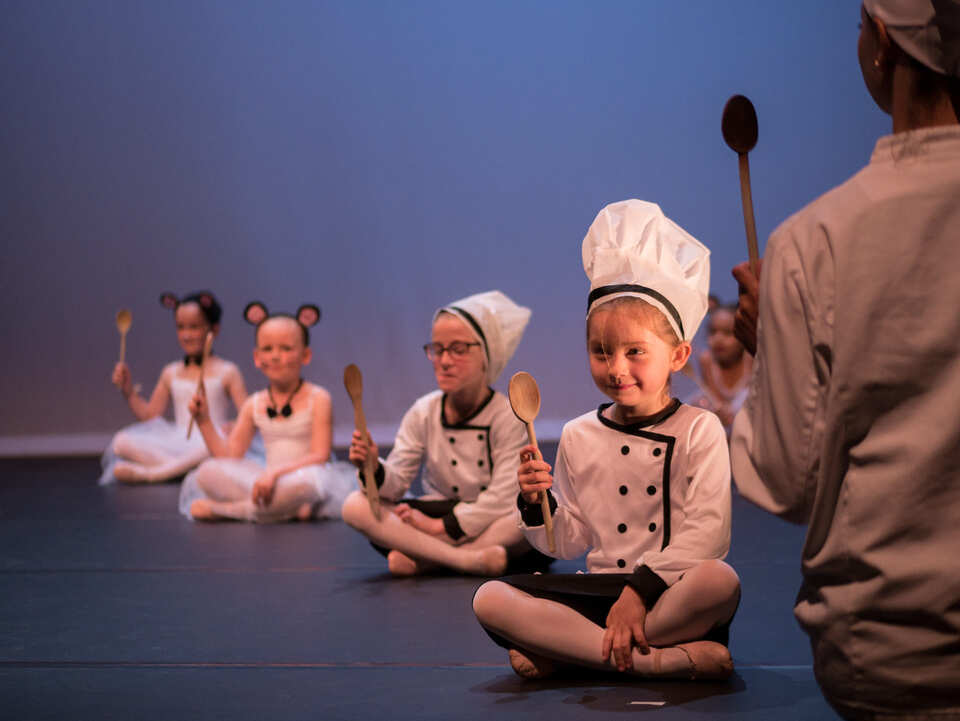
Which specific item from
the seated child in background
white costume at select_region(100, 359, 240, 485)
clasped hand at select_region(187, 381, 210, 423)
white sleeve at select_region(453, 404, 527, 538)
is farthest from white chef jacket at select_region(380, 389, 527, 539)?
the seated child in background

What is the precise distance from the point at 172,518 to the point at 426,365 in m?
2.98

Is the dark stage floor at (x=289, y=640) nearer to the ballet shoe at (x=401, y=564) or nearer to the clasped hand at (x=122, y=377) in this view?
the ballet shoe at (x=401, y=564)

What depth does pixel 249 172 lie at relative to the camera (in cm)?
727

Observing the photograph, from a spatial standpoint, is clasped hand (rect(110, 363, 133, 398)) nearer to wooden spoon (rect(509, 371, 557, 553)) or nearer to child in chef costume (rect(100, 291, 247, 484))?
child in chef costume (rect(100, 291, 247, 484))

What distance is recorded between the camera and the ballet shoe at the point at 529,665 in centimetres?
217

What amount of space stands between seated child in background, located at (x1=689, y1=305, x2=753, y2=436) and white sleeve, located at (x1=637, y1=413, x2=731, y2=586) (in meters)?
3.49

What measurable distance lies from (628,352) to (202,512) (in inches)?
104

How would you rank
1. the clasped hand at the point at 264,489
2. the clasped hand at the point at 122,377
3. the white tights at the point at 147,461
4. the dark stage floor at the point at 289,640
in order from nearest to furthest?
the dark stage floor at the point at 289,640
the clasped hand at the point at 264,489
the clasped hand at the point at 122,377
the white tights at the point at 147,461

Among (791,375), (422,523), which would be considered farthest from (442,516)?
(791,375)

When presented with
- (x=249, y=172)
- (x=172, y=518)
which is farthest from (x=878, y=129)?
(x=172, y=518)

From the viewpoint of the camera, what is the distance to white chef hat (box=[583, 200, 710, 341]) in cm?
227

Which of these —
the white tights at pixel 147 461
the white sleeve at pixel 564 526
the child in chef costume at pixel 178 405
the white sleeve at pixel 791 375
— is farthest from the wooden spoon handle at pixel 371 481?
the white tights at pixel 147 461

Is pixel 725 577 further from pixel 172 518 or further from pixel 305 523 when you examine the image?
pixel 172 518

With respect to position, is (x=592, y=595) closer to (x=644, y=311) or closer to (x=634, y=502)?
(x=634, y=502)
